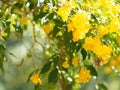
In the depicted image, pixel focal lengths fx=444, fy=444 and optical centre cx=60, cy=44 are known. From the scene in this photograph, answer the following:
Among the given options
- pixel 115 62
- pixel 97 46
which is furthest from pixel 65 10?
pixel 115 62

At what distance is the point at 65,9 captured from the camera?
192 cm

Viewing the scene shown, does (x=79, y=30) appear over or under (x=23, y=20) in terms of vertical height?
over

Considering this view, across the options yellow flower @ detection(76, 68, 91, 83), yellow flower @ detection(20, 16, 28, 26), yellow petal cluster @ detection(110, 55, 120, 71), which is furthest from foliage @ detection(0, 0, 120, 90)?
yellow petal cluster @ detection(110, 55, 120, 71)

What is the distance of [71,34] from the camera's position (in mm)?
2021

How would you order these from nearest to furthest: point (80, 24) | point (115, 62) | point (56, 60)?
point (80, 24) < point (56, 60) < point (115, 62)

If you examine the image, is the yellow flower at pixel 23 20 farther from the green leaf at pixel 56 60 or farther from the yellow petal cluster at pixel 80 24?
the yellow petal cluster at pixel 80 24

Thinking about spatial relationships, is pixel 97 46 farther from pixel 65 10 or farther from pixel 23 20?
pixel 23 20

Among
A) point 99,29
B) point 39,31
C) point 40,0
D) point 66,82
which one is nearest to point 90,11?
point 99,29

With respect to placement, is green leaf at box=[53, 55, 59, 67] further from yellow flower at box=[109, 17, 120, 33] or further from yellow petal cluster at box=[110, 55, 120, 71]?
yellow petal cluster at box=[110, 55, 120, 71]

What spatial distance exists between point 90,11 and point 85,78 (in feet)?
1.33

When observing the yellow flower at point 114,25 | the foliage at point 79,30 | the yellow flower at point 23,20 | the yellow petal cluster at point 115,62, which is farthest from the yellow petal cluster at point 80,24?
the yellow petal cluster at point 115,62

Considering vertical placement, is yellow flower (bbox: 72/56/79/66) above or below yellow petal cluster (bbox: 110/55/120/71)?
above

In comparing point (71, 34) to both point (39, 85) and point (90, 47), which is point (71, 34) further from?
point (39, 85)

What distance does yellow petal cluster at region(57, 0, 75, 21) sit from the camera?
6.30 feet
